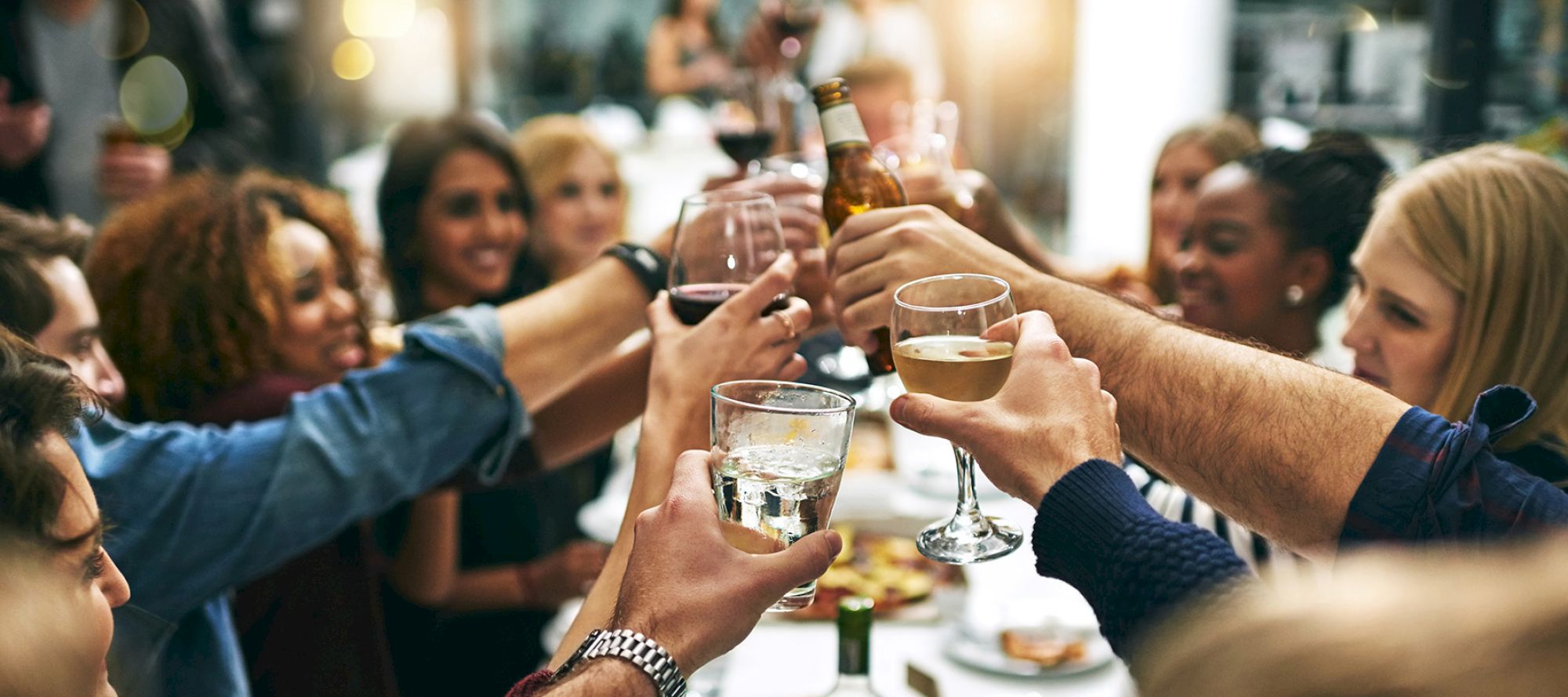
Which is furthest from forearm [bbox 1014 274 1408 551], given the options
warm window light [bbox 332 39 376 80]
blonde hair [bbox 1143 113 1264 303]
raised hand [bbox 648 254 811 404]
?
warm window light [bbox 332 39 376 80]

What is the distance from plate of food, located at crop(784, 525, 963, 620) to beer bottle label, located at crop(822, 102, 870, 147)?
631 mm

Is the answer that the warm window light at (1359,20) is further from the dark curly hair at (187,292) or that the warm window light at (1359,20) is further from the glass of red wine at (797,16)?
the dark curly hair at (187,292)

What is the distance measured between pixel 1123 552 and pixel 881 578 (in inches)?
40.3

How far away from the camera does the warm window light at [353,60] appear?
23.2ft

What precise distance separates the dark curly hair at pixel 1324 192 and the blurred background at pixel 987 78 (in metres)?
1.60

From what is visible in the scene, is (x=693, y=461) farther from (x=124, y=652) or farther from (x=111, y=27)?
(x=111, y=27)

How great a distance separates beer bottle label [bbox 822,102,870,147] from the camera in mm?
1220

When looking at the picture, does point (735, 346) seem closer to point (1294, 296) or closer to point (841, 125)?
point (841, 125)

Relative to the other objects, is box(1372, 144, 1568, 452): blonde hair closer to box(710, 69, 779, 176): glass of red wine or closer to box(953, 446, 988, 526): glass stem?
box(953, 446, 988, 526): glass stem

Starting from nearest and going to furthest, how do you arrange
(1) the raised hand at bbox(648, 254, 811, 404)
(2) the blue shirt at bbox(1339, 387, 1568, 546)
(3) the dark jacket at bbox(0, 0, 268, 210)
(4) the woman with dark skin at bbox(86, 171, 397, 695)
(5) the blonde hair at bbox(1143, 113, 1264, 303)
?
(2) the blue shirt at bbox(1339, 387, 1568, 546) → (1) the raised hand at bbox(648, 254, 811, 404) → (4) the woman with dark skin at bbox(86, 171, 397, 695) → (5) the blonde hair at bbox(1143, 113, 1264, 303) → (3) the dark jacket at bbox(0, 0, 268, 210)

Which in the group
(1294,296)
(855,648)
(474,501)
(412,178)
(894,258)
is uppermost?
(894,258)

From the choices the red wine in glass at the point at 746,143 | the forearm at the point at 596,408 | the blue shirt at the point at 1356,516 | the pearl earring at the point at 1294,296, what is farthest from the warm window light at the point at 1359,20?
the forearm at the point at 596,408

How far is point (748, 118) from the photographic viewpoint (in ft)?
7.30

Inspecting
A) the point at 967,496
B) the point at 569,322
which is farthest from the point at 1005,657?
the point at 569,322
